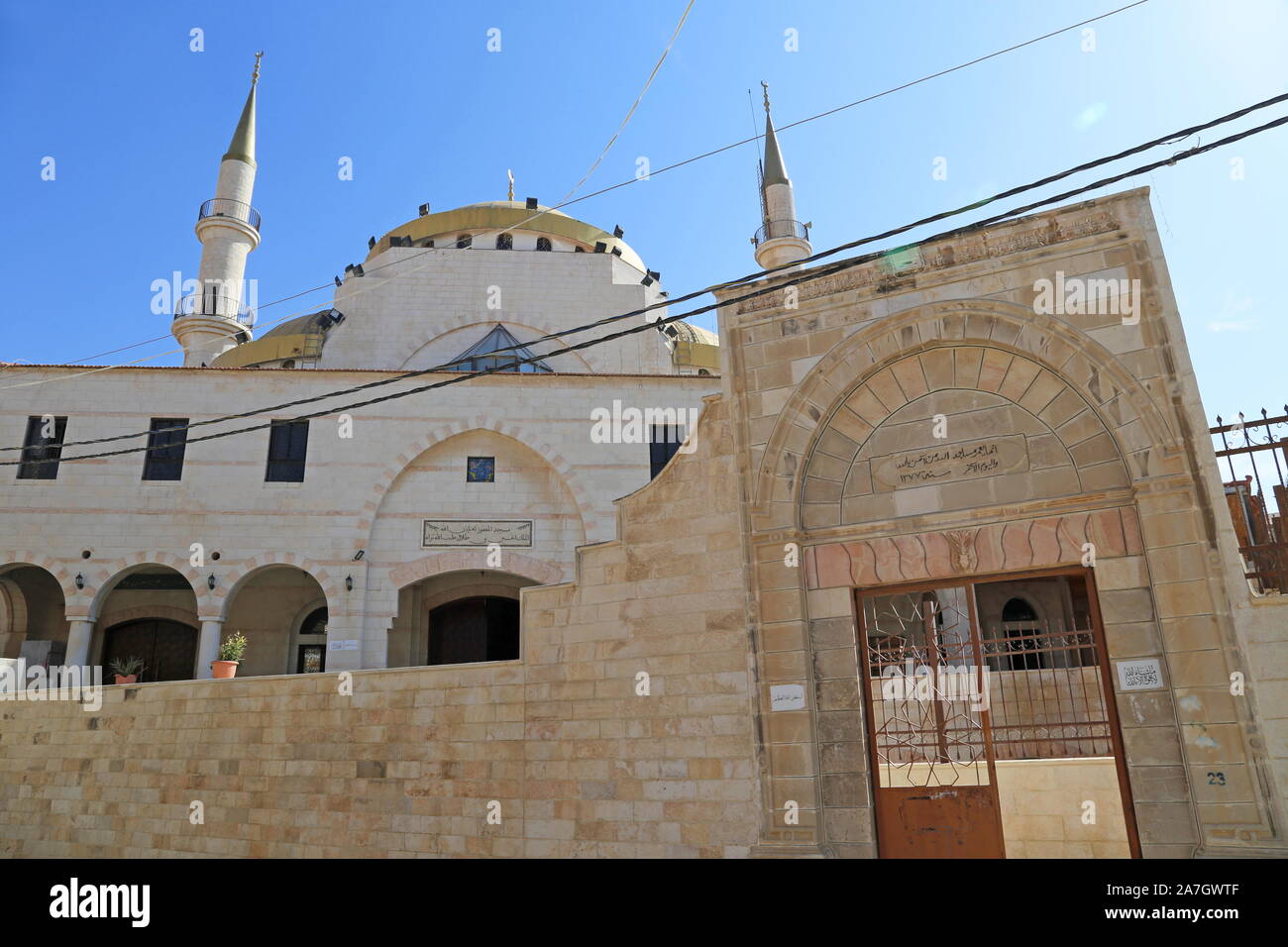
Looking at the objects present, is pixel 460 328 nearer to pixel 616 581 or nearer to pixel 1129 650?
pixel 616 581

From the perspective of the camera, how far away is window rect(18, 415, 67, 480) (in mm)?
15336

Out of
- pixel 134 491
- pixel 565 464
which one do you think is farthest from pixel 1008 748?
pixel 134 491

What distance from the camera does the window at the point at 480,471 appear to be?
16.0 m

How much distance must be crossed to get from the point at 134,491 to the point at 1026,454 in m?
14.8

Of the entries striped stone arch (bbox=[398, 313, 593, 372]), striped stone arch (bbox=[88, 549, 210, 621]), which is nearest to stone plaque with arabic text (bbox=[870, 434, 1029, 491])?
striped stone arch (bbox=[88, 549, 210, 621])

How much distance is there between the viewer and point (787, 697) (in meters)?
7.12

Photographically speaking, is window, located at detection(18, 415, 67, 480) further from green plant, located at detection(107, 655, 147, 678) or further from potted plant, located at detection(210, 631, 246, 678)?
potted plant, located at detection(210, 631, 246, 678)

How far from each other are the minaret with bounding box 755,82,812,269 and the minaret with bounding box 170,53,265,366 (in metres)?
12.1

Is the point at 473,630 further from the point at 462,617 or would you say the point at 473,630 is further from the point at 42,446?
the point at 42,446

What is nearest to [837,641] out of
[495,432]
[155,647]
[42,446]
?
[495,432]

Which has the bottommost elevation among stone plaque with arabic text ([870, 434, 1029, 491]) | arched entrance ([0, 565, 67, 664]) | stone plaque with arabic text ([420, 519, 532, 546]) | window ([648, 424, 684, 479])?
stone plaque with arabic text ([870, 434, 1029, 491])

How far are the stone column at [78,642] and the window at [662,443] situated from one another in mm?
10312

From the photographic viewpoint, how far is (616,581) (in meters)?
8.00

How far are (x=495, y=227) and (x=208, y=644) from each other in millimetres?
13309
